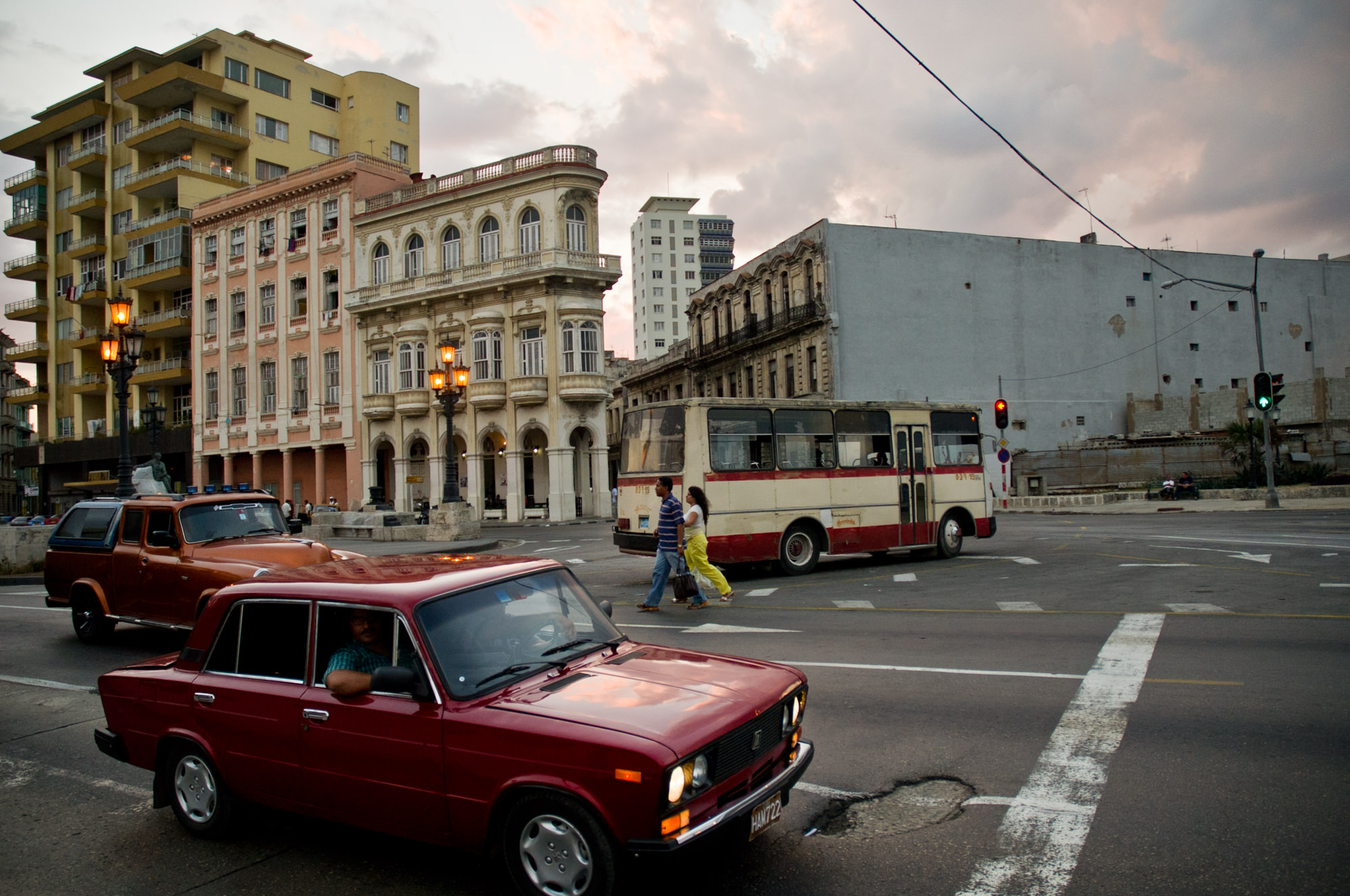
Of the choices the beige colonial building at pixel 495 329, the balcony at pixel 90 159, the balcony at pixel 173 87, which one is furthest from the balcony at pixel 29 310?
the beige colonial building at pixel 495 329

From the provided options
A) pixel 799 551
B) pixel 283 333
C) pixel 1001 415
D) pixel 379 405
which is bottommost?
pixel 799 551

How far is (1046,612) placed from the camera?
36.1ft

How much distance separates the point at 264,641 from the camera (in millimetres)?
4758

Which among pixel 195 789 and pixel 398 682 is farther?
pixel 195 789

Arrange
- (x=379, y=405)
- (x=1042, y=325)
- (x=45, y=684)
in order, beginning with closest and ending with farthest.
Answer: (x=45, y=684), (x=379, y=405), (x=1042, y=325)

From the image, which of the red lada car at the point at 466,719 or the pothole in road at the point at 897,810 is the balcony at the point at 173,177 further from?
the pothole in road at the point at 897,810

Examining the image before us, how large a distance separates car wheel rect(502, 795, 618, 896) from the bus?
37.3ft

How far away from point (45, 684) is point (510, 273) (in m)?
36.6

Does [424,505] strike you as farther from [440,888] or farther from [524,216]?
[440,888]

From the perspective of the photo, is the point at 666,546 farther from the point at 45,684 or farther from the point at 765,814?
the point at 765,814

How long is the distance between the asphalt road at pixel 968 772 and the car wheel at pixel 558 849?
183mm

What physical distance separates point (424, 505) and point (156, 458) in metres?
23.1

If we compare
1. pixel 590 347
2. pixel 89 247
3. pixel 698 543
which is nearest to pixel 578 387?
pixel 590 347

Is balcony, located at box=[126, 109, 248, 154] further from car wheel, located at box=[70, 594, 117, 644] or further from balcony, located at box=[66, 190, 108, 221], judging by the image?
car wheel, located at box=[70, 594, 117, 644]
